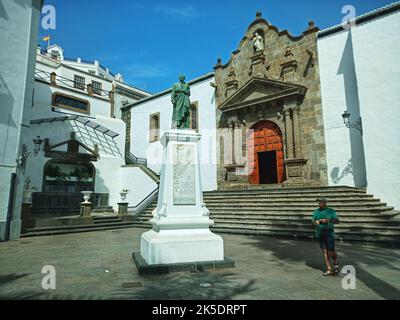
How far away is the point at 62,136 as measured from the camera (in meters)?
18.1

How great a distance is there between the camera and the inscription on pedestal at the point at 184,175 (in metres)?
5.66

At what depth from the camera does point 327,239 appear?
4.77m

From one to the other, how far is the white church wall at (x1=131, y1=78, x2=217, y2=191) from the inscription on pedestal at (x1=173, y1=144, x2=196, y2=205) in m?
9.99

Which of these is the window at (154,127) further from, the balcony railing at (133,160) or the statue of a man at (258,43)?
the statue of a man at (258,43)

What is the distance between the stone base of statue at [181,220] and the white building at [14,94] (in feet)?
21.3

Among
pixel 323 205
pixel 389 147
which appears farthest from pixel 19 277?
pixel 389 147

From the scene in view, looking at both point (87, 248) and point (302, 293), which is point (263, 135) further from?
point (302, 293)

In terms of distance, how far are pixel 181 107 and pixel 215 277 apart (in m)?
3.82

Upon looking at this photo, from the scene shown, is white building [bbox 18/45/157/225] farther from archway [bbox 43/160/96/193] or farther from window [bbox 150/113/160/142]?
window [bbox 150/113/160/142]

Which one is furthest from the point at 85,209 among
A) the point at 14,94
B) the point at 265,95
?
the point at 265,95

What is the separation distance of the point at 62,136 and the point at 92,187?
4.00 metres

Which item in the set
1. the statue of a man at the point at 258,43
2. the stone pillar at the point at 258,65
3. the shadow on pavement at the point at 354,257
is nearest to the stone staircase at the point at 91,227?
the shadow on pavement at the point at 354,257

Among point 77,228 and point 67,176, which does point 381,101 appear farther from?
point 67,176
